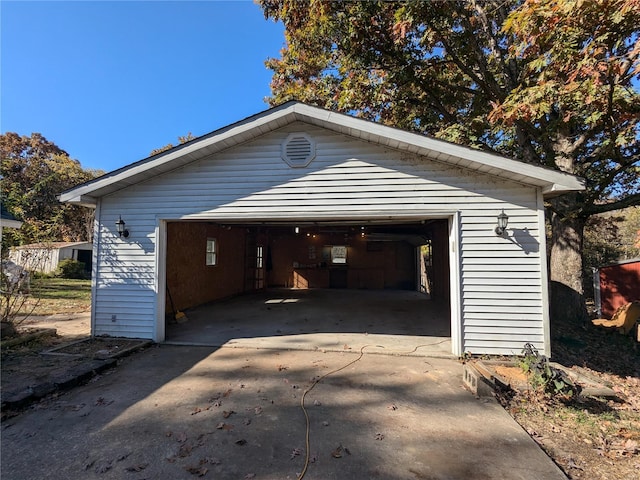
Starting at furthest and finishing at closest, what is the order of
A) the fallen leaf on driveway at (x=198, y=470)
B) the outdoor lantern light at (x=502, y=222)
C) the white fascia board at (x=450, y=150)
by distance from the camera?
the outdoor lantern light at (x=502, y=222) < the white fascia board at (x=450, y=150) < the fallen leaf on driveway at (x=198, y=470)

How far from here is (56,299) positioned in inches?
462

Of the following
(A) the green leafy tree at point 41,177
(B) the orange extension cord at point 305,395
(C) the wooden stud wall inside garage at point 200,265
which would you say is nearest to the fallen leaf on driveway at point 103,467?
(B) the orange extension cord at point 305,395

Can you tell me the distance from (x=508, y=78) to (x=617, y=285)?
8.43 meters

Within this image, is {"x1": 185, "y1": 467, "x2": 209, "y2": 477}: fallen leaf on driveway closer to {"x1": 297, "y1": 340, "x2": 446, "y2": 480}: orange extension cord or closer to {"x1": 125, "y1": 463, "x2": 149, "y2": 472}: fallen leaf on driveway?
{"x1": 125, "y1": 463, "x2": 149, "y2": 472}: fallen leaf on driveway

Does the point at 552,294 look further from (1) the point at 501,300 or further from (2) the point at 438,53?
(2) the point at 438,53

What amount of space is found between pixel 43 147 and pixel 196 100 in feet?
69.6

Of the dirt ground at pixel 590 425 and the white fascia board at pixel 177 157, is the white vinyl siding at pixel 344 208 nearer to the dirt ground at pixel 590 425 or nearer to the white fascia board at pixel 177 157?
the white fascia board at pixel 177 157

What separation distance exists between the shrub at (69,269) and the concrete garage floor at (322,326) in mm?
13431

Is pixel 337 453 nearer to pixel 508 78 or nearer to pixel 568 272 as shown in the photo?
pixel 568 272

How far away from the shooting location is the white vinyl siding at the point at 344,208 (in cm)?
537

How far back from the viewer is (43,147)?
2633cm

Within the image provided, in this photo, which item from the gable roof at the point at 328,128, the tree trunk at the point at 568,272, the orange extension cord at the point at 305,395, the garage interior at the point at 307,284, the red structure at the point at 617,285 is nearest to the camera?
the orange extension cord at the point at 305,395

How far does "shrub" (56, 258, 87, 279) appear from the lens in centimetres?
1908

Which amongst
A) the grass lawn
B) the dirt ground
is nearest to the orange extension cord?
the dirt ground
